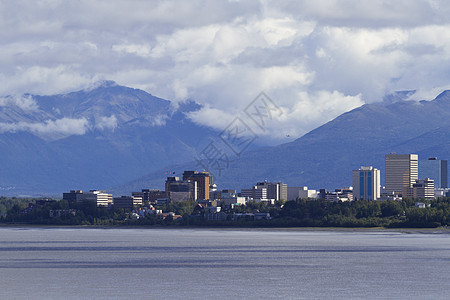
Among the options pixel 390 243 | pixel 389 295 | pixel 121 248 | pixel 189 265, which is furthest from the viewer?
pixel 390 243

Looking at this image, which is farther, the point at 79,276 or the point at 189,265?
the point at 189,265

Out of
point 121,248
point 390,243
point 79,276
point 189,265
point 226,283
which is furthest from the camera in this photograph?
point 390,243

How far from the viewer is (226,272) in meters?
107

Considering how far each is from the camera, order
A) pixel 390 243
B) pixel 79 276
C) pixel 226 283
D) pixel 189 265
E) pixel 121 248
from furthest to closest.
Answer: pixel 390 243 < pixel 121 248 < pixel 189 265 < pixel 79 276 < pixel 226 283

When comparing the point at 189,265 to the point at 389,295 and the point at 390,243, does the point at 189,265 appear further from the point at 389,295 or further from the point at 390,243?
the point at 390,243

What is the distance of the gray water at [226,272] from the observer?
86.2m

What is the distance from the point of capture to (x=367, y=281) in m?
96.3

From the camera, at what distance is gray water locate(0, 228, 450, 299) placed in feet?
283

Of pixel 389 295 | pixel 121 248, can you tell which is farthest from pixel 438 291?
pixel 121 248

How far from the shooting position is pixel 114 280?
96.4 metres

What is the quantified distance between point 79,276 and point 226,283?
15.5 meters

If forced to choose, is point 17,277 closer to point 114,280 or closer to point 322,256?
point 114,280

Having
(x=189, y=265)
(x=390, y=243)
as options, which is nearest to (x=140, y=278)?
(x=189, y=265)

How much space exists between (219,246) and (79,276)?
63.5 meters
